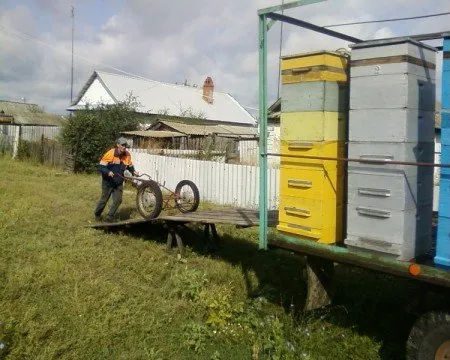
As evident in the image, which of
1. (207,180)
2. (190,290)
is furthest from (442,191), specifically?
(207,180)

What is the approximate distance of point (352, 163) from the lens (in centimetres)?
399

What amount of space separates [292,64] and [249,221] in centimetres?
261

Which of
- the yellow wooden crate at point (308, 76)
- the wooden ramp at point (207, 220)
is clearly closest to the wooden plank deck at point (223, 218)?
the wooden ramp at point (207, 220)

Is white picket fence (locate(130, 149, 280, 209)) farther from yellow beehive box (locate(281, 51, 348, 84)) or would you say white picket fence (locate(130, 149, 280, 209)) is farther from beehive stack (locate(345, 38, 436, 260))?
beehive stack (locate(345, 38, 436, 260))

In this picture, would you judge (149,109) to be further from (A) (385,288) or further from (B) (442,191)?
(B) (442,191)

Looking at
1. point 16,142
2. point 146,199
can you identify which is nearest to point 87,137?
point 16,142

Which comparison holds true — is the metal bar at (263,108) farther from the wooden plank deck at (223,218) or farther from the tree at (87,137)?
the tree at (87,137)

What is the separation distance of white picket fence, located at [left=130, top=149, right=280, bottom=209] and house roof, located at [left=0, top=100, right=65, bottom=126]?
36397 mm

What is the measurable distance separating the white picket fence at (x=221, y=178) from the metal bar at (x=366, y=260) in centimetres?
721

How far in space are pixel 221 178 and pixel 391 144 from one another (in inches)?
392

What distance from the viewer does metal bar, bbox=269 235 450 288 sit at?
11.4ft

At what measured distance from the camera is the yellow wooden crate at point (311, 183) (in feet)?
13.8

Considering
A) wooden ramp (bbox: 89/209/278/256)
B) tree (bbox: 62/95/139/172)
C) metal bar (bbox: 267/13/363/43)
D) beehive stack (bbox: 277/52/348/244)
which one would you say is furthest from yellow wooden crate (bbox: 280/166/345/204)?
tree (bbox: 62/95/139/172)

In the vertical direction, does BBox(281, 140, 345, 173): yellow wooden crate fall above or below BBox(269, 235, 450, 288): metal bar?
above
